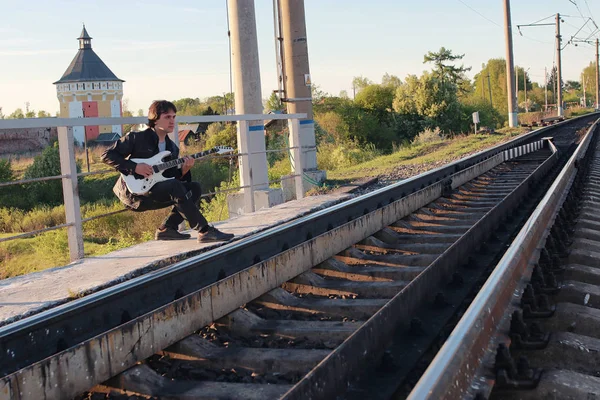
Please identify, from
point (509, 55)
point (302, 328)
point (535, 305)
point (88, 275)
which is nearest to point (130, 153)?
point (88, 275)

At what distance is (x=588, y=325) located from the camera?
12.2 feet

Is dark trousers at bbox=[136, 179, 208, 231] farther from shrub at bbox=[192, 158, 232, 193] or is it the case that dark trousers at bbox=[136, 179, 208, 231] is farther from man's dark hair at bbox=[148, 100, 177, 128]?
shrub at bbox=[192, 158, 232, 193]

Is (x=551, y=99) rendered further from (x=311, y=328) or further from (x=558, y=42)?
(x=311, y=328)

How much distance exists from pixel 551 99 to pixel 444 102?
323 ft

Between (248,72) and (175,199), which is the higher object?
(248,72)

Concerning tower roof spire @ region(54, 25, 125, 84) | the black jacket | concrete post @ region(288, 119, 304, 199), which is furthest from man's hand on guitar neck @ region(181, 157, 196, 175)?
tower roof spire @ region(54, 25, 125, 84)

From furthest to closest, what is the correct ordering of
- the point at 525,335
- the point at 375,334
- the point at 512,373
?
the point at 375,334 < the point at 525,335 < the point at 512,373

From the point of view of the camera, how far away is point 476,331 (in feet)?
10.1

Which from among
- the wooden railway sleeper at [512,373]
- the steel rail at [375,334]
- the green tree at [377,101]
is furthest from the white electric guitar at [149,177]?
the green tree at [377,101]

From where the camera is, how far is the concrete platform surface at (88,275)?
4941 millimetres

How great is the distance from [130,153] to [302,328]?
2.99 meters

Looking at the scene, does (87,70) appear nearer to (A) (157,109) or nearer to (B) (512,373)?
(A) (157,109)

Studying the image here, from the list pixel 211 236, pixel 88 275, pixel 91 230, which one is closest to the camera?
pixel 88 275

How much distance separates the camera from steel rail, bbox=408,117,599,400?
8.18ft
